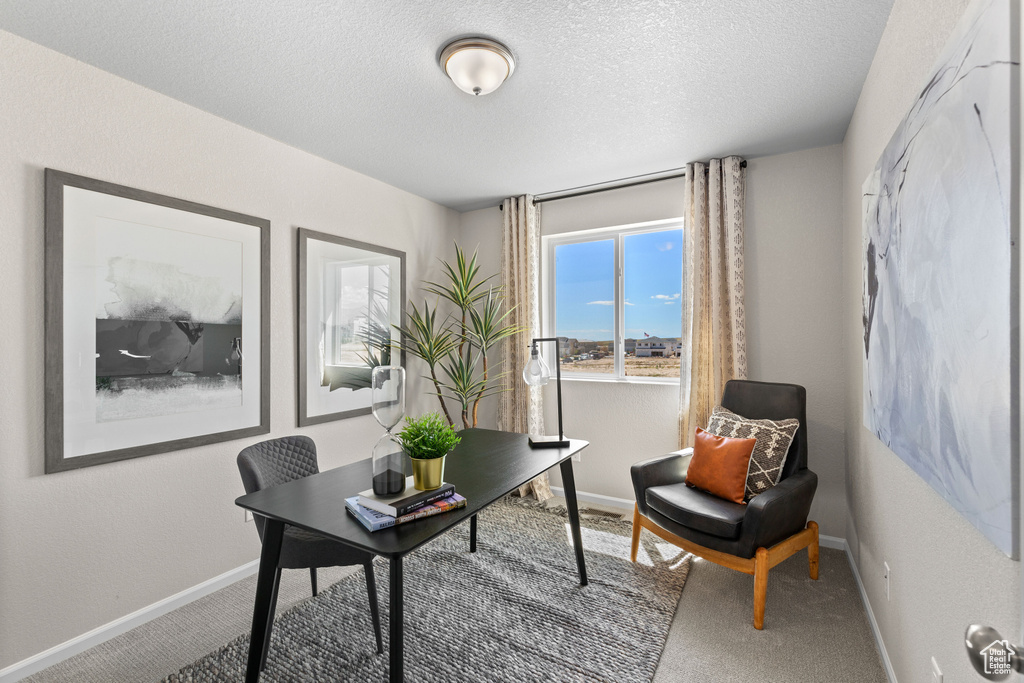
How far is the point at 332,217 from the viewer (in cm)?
331

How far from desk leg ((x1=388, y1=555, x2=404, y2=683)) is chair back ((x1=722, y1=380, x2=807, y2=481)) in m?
2.23

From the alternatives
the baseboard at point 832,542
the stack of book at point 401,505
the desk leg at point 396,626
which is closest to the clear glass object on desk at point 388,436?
the stack of book at point 401,505

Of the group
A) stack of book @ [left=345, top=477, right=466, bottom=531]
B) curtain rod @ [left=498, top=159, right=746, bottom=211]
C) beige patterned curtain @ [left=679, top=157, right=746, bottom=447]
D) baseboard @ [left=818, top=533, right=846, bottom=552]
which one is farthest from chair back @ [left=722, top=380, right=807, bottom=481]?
stack of book @ [left=345, top=477, right=466, bottom=531]

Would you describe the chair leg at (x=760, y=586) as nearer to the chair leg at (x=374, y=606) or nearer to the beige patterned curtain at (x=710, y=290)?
the beige patterned curtain at (x=710, y=290)

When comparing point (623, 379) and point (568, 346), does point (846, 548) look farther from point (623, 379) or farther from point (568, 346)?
point (568, 346)

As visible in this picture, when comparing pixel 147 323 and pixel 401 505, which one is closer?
pixel 401 505

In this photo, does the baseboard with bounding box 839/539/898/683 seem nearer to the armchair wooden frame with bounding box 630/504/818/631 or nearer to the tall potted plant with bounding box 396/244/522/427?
the armchair wooden frame with bounding box 630/504/818/631

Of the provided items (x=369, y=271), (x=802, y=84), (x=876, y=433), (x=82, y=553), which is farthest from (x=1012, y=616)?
(x=369, y=271)

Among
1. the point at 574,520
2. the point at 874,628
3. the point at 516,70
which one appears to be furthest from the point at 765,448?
the point at 516,70

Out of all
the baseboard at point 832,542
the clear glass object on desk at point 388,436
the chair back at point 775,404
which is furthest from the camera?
the baseboard at point 832,542

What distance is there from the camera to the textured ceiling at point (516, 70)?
5.92 feet

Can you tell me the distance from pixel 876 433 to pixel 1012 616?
3.69ft

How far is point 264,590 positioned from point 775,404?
9.16ft

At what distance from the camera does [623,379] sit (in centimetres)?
390
